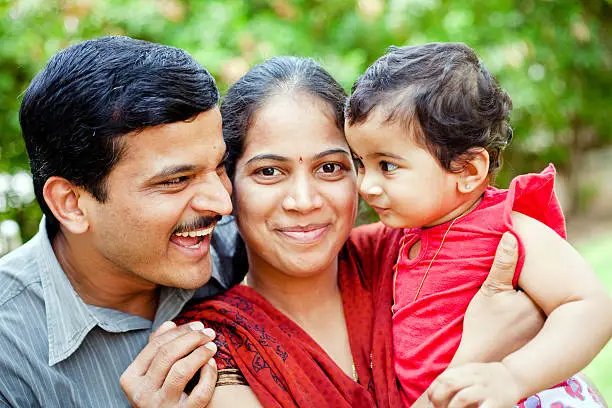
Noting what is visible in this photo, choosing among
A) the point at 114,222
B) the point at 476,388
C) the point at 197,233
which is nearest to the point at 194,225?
the point at 197,233

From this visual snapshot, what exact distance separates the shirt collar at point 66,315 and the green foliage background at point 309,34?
1.60 meters

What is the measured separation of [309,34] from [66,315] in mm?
4009

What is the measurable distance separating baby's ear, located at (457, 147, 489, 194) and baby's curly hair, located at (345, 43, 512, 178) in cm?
2

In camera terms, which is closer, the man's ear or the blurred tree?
the man's ear

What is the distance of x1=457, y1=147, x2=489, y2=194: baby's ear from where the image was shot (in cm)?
231

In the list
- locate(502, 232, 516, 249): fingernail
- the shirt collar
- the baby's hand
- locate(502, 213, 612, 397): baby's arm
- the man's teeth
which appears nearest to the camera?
the baby's hand

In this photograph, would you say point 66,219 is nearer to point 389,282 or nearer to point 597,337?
point 389,282

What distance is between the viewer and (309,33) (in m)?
5.96

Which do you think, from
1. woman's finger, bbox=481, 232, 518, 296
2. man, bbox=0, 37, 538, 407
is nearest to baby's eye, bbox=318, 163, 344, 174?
man, bbox=0, 37, 538, 407

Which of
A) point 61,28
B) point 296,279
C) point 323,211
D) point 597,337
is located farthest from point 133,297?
point 61,28

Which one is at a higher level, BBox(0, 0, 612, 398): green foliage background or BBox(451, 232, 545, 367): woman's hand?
BBox(0, 0, 612, 398): green foliage background

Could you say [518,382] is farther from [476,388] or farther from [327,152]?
[327,152]

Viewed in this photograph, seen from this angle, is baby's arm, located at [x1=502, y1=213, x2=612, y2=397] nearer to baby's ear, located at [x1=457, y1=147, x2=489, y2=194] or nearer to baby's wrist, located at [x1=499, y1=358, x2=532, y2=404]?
baby's wrist, located at [x1=499, y1=358, x2=532, y2=404]

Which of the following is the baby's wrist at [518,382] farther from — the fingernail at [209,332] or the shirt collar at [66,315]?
the shirt collar at [66,315]
